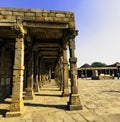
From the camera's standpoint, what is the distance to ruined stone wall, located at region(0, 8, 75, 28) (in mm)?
6039

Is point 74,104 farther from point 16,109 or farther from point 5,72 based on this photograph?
point 5,72

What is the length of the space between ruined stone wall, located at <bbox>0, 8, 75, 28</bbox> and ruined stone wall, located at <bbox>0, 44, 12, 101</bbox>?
2972 millimetres

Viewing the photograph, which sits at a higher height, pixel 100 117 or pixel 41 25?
pixel 41 25

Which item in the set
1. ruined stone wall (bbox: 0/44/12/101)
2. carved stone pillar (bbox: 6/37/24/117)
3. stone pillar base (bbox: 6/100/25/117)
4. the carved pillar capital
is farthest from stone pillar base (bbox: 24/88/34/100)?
the carved pillar capital

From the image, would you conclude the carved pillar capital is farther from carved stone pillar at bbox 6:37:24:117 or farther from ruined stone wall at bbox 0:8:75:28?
ruined stone wall at bbox 0:8:75:28

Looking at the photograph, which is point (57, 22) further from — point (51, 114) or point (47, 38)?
point (51, 114)

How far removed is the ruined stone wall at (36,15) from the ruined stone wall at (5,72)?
2.97 metres

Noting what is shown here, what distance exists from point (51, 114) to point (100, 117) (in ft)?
5.53

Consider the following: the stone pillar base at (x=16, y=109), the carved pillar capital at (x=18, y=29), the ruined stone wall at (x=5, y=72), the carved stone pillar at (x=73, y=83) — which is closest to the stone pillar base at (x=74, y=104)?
the carved stone pillar at (x=73, y=83)

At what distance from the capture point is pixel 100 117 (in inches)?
193

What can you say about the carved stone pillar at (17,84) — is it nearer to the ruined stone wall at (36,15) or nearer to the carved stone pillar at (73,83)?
the ruined stone wall at (36,15)

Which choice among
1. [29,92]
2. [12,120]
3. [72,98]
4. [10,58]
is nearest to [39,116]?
[12,120]

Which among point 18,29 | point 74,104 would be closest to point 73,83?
A: point 74,104

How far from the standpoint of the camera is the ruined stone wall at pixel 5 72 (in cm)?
844
